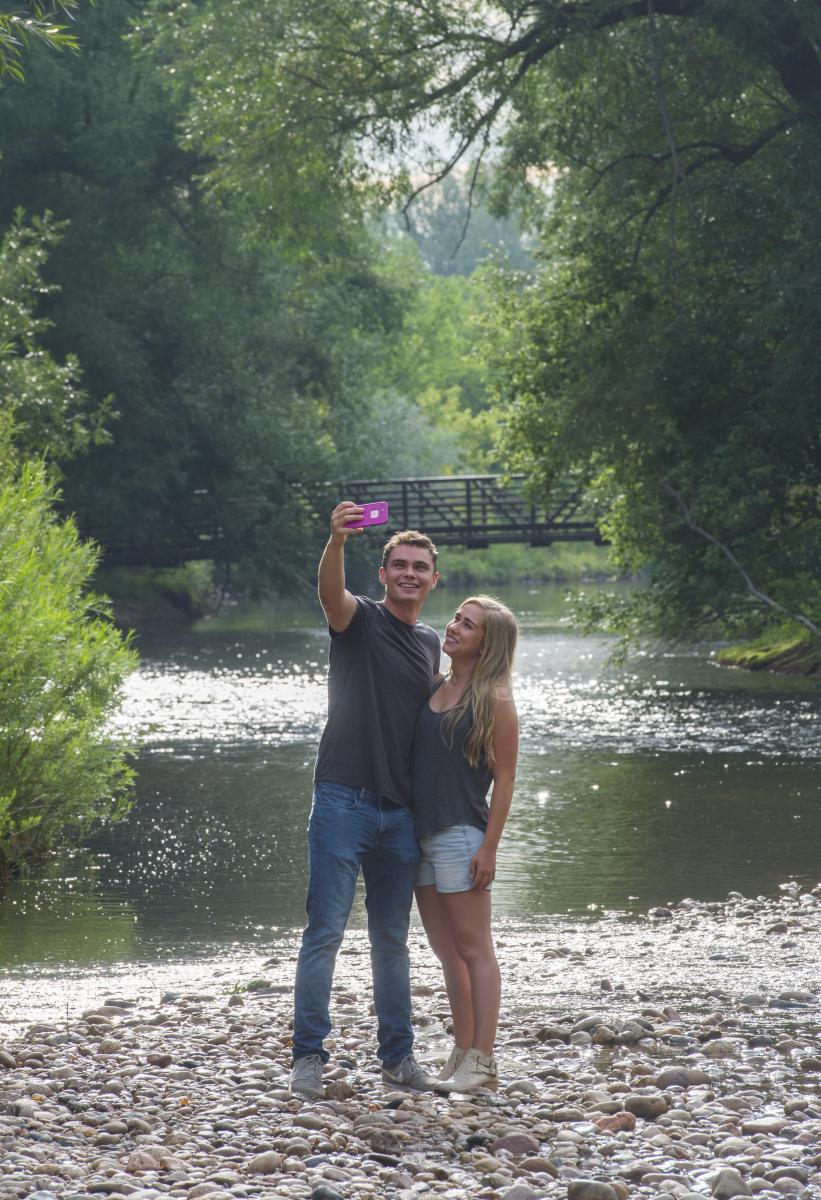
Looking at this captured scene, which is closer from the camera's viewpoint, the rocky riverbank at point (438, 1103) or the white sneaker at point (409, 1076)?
the rocky riverbank at point (438, 1103)

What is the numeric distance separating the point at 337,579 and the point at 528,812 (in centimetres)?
951

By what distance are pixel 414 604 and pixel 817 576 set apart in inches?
622

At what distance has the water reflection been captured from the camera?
11188mm

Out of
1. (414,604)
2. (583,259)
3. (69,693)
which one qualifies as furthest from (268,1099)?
(583,259)

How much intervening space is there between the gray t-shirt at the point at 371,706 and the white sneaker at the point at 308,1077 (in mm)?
992

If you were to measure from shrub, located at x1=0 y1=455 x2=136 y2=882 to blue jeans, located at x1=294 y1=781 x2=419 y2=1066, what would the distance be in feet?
19.0

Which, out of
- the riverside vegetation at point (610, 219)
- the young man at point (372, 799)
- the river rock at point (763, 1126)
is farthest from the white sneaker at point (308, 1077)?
the riverside vegetation at point (610, 219)

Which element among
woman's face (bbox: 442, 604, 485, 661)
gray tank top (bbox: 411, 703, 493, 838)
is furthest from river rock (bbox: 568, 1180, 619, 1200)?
woman's face (bbox: 442, 604, 485, 661)

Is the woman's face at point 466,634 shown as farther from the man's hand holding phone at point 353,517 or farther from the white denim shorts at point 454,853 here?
the white denim shorts at point 454,853

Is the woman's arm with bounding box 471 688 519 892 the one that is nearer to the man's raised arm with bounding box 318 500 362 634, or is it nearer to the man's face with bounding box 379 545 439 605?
the man's face with bounding box 379 545 439 605

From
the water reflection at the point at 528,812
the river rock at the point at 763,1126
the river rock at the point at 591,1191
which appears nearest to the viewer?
the river rock at the point at 591,1191

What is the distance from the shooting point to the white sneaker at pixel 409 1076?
6.34 m

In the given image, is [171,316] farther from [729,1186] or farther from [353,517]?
[729,1186]

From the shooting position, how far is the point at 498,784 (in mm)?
6355
